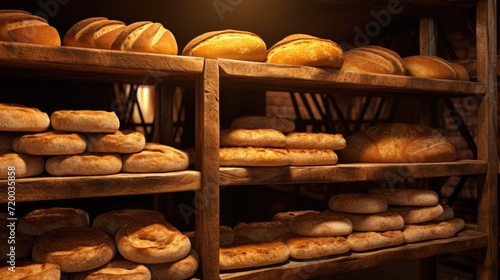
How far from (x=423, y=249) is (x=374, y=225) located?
0.33 meters

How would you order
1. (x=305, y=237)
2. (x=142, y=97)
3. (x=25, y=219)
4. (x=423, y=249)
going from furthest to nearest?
(x=142, y=97) → (x=423, y=249) → (x=305, y=237) → (x=25, y=219)

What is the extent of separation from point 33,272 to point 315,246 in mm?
1190

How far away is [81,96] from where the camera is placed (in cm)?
633

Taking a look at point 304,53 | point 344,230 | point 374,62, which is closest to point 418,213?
point 344,230

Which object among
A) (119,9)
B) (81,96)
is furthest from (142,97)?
(119,9)

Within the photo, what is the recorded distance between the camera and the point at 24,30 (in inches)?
59.0

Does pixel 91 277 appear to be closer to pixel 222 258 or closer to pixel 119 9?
pixel 222 258

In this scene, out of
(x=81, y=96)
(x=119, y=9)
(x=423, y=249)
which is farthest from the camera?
(x=81, y=96)

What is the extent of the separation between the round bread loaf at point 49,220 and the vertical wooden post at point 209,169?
55cm

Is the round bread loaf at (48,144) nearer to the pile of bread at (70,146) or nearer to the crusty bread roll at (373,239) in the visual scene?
the pile of bread at (70,146)

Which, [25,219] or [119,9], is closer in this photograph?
[25,219]

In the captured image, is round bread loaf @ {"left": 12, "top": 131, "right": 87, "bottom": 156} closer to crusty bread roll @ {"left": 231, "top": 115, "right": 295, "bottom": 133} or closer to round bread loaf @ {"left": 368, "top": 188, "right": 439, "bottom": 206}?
crusty bread roll @ {"left": 231, "top": 115, "right": 295, "bottom": 133}

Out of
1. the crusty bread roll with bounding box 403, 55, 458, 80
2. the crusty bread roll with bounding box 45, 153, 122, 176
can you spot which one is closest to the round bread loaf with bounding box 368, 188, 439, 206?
the crusty bread roll with bounding box 403, 55, 458, 80

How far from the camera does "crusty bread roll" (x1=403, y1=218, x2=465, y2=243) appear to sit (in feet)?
7.71
